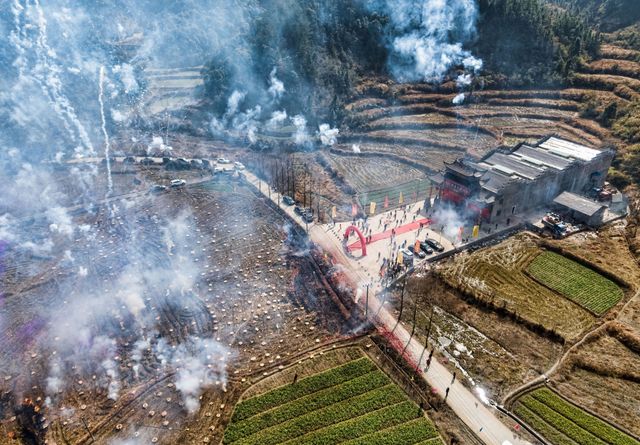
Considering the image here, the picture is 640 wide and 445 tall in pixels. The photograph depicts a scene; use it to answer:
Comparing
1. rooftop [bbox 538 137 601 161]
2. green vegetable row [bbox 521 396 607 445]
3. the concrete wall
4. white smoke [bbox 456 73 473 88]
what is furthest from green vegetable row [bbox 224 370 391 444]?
white smoke [bbox 456 73 473 88]

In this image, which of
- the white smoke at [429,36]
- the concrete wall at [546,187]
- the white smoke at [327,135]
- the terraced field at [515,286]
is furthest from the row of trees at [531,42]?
the terraced field at [515,286]

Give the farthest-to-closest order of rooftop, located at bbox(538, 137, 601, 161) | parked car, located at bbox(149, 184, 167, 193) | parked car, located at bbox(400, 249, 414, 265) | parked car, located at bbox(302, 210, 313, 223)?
parked car, located at bbox(149, 184, 167, 193)
rooftop, located at bbox(538, 137, 601, 161)
parked car, located at bbox(302, 210, 313, 223)
parked car, located at bbox(400, 249, 414, 265)

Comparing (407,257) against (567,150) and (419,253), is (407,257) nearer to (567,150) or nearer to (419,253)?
(419,253)

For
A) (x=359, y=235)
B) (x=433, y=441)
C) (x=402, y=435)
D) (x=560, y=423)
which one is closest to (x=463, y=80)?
(x=359, y=235)

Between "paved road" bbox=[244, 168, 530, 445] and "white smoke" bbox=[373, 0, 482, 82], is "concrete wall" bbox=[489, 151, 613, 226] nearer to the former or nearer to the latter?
"paved road" bbox=[244, 168, 530, 445]

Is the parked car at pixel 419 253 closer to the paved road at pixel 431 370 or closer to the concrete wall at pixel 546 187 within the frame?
the paved road at pixel 431 370
